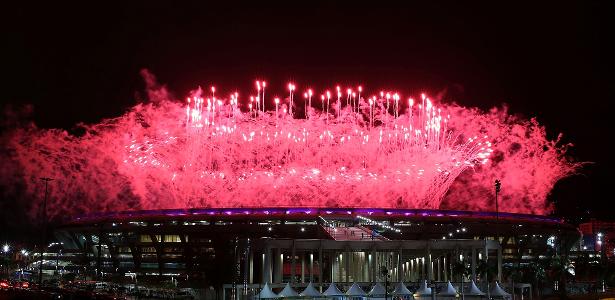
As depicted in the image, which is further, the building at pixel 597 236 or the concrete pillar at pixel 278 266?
the building at pixel 597 236

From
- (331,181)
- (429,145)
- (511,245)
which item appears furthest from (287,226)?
(511,245)

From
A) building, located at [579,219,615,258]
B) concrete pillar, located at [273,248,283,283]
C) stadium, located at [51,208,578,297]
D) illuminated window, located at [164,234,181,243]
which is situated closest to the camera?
concrete pillar, located at [273,248,283,283]

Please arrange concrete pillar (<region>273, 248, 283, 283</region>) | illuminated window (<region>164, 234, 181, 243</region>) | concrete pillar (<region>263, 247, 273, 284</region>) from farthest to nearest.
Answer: illuminated window (<region>164, 234, 181, 243</region>) → concrete pillar (<region>273, 248, 283, 283</region>) → concrete pillar (<region>263, 247, 273, 284</region>)

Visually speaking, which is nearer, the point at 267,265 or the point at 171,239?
the point at 267,265

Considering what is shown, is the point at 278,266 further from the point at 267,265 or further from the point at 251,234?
the point at 251,234

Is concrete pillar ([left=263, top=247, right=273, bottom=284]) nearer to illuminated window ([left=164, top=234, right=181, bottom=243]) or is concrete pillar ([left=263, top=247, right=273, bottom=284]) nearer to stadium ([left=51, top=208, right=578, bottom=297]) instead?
stadium ([left=51, top=208, right=578, bottom=297])

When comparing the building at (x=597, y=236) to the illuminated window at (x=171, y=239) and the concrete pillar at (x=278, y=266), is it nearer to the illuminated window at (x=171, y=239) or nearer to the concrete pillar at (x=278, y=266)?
the illuminated window at (x=171, y=239)

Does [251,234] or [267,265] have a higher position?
[251,234]

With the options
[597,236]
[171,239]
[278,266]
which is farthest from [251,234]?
[597,236]

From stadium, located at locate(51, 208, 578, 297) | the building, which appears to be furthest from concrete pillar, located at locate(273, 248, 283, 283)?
the building

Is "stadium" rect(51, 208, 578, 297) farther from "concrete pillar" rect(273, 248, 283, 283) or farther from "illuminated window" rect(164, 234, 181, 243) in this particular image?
"concrete pillar" rect(273, 248, 283, 283)

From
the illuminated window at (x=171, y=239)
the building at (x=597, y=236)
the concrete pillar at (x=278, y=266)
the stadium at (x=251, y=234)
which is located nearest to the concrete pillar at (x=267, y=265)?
the concrete pillar at (x=278, y=266)

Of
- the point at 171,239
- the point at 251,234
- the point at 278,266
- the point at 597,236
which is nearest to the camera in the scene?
the point at 278,266

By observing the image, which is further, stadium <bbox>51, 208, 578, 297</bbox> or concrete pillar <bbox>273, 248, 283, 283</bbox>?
stadium <bbox>51, 208, 578, 297</bbox>
